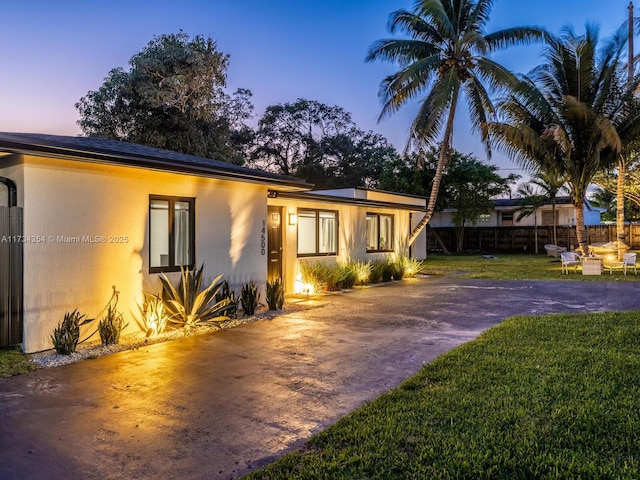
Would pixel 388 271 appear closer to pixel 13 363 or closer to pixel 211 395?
pixel 211 395

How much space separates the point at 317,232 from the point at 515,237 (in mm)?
21930

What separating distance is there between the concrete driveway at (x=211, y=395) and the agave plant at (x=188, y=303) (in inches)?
18.9

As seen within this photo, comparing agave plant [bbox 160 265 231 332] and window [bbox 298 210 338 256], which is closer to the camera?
agave plant [bbox 160 265 231 332]

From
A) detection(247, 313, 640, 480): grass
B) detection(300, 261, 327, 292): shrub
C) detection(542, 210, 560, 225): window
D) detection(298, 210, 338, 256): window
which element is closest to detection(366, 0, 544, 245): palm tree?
detection(298, 210, 338, 256): window

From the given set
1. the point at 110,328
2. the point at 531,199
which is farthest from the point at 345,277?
the point at 531,199

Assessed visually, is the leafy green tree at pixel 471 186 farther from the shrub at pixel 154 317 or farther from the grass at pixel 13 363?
the grass at pixel 13 363

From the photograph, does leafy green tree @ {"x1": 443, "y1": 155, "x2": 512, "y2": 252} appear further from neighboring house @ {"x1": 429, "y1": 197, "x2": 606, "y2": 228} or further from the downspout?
the downspout

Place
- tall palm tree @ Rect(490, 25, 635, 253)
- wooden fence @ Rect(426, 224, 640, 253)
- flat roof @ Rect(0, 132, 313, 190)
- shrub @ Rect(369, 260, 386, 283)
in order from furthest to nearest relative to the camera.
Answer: wooden fence @ Rect(426, 224, 640, 253)
tall palm tree @ Rect(490, 25, 635, 253)
shrub @ Rect(369, 260, 386, 283)
flat roof @ Rect(0, 132, 313, 190)

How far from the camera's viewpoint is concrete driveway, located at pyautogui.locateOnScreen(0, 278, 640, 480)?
3203 mm

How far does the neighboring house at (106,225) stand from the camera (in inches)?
235

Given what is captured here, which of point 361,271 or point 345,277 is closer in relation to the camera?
point 345,277

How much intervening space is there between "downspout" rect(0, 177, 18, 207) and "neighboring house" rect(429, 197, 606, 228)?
28699mm

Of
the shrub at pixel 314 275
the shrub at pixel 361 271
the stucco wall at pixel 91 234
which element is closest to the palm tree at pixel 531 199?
the shrub at pixel 361 271

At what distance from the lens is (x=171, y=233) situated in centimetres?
799
